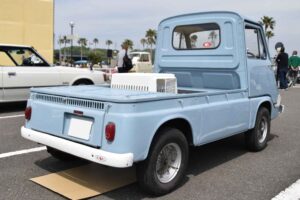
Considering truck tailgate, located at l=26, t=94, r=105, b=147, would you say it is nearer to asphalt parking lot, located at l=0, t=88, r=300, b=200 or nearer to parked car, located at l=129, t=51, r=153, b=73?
asphalt parking lot, located at l=0, t=88, r=300, b=200

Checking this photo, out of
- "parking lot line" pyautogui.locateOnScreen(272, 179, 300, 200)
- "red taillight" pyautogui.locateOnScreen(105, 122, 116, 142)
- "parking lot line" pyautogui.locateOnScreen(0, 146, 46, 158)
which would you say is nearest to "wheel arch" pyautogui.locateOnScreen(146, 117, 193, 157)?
"red taillight" pyautogui.locateOnScreen(105, 122, 116, 142)

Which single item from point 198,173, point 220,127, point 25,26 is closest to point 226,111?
point 220,127

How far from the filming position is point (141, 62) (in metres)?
25.2

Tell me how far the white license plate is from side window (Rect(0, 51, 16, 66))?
5462 millimetres

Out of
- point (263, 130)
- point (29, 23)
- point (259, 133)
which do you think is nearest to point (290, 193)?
point (259, 133)

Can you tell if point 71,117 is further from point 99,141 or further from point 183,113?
point 183,113

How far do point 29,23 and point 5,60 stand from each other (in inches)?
358

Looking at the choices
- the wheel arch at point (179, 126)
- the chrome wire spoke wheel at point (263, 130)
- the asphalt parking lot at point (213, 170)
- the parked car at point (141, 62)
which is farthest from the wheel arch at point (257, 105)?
the parked car at point (141, 62)

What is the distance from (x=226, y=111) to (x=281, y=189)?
1.06m

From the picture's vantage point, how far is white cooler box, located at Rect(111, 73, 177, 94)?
430cm

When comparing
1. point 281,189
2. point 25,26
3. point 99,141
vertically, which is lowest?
point 281,189

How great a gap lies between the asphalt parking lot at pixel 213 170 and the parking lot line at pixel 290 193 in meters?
0.07

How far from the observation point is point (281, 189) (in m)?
4.02

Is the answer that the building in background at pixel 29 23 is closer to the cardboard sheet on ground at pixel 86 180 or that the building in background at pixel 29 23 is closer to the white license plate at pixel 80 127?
the cardboard sheet on ground at pixel 86 180
